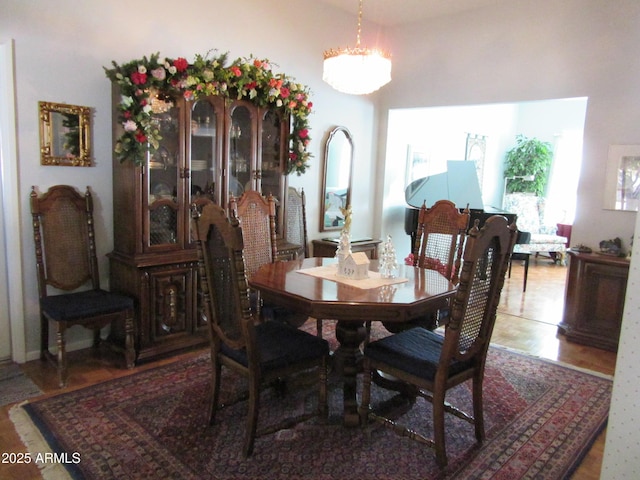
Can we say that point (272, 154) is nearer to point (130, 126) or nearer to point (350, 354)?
point (130, 126)

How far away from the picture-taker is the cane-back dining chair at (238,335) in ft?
6.61

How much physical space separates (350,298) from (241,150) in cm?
195

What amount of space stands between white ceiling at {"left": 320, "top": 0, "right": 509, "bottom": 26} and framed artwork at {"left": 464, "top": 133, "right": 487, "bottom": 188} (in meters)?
2.63

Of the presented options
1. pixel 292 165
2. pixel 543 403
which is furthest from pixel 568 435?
pixel 292 165

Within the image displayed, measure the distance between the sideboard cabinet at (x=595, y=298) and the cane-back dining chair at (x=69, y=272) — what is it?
3493 mm

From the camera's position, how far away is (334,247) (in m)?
4.62

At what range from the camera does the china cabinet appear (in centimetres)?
312

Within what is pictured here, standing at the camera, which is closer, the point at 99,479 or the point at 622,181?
the point at 99,479

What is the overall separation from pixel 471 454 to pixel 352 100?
3881mm

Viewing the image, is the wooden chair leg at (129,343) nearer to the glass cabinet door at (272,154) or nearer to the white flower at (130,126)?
the white flower at (130,126)

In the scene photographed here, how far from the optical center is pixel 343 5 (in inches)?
185

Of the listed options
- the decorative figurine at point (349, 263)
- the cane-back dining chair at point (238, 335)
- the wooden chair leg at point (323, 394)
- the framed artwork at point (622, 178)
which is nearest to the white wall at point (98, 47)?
the cane-back dining chair at point (238, 335)

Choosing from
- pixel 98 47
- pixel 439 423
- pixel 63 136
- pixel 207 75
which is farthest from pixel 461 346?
pixel 98 47

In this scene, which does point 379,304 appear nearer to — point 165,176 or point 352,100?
point 165,176
